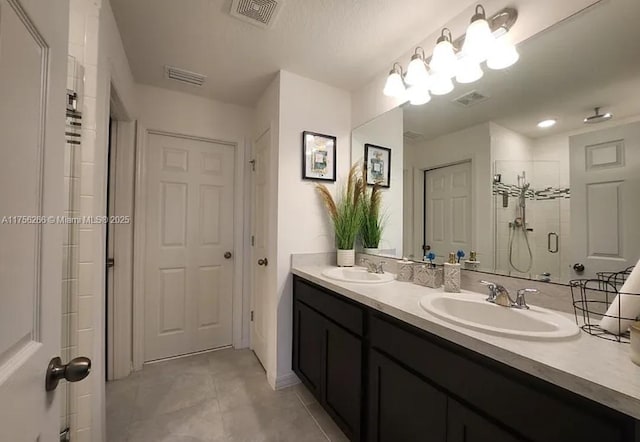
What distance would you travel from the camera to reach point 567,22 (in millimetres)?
1116

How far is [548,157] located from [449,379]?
1.01 metres

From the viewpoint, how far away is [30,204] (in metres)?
0.50

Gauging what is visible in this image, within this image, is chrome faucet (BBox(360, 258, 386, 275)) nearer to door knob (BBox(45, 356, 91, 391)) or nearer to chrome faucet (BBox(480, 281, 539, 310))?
chrome faucet (BBox(480, 281, 539, 310))

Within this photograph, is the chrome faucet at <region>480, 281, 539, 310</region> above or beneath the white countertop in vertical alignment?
above

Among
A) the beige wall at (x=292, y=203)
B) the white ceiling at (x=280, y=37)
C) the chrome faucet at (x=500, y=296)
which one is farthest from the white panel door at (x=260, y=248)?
the chrome faucet at (x=500, y=296)

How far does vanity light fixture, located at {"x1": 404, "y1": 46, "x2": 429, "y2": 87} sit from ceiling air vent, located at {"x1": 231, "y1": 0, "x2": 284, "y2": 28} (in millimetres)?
787

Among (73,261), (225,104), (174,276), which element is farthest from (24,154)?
(225,104)

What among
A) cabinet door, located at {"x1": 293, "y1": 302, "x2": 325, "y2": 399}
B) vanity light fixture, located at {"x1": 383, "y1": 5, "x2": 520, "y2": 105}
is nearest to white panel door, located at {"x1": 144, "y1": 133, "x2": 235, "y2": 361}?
cabinet door, located at {"x1": 293, "y1": 302, "x2": 325, "y2": 399}

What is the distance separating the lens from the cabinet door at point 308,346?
1.64 metres

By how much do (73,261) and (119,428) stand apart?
1079mm

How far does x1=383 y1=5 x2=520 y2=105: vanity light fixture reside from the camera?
126cm

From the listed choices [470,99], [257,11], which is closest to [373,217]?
[470,99]

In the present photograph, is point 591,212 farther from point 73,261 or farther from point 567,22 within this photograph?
point 73,261

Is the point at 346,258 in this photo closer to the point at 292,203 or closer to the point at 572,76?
the point at 292,203
